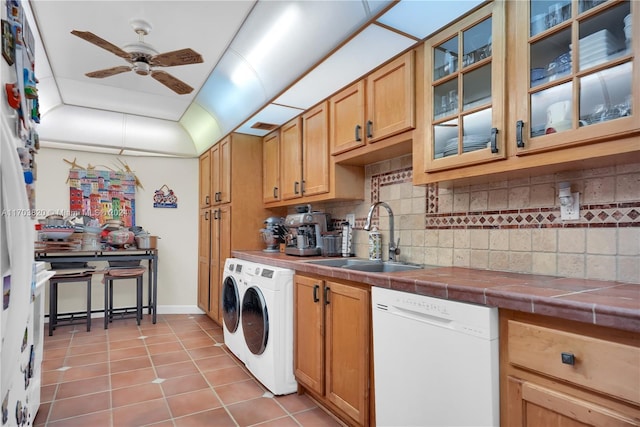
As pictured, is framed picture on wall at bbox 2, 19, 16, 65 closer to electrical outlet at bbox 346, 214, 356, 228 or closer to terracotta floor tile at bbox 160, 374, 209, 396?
terracotta floor tile at bbox 160, 374, 209, 396

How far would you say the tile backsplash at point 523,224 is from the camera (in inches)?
56.0

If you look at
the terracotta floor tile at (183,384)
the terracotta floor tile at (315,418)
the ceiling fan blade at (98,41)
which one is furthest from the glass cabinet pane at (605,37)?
the terracotta floor tile at (183,384)

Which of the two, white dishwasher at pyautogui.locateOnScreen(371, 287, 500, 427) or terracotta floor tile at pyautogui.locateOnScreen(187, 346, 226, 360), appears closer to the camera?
white dishwasher at pyautogui.locateOnScreen(371, 287, 500, 427)

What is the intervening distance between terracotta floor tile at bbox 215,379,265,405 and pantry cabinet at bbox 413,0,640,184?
5.84ft

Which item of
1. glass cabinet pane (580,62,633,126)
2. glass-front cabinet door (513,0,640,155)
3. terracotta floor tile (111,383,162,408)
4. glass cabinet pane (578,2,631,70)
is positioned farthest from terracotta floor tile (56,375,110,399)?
glass cabinet pane (578,2,631,70)

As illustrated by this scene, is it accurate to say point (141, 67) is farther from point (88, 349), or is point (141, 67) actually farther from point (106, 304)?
point (106, 304)

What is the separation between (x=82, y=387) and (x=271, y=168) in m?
2.35

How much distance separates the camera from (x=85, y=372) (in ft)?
9.20

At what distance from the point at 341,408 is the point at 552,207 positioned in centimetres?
148

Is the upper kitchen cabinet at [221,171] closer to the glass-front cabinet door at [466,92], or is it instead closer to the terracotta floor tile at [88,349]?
the terracotta floor tile at [88,349]

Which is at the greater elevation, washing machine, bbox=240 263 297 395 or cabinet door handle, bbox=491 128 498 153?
cabinet door handle, bbox=491 128 498 153

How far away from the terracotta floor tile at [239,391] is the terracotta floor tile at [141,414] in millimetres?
352

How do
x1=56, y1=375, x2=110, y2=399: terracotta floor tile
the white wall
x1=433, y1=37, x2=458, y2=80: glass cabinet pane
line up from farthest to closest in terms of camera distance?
1. the white wall
2. x1=56, y1=375, x2=110, y2=399: terracotta floor tile
3. x1=433, y1=37, x2=458, y2=80: glass cabinet pane

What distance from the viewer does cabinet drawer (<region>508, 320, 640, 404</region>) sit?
91 centimetres
